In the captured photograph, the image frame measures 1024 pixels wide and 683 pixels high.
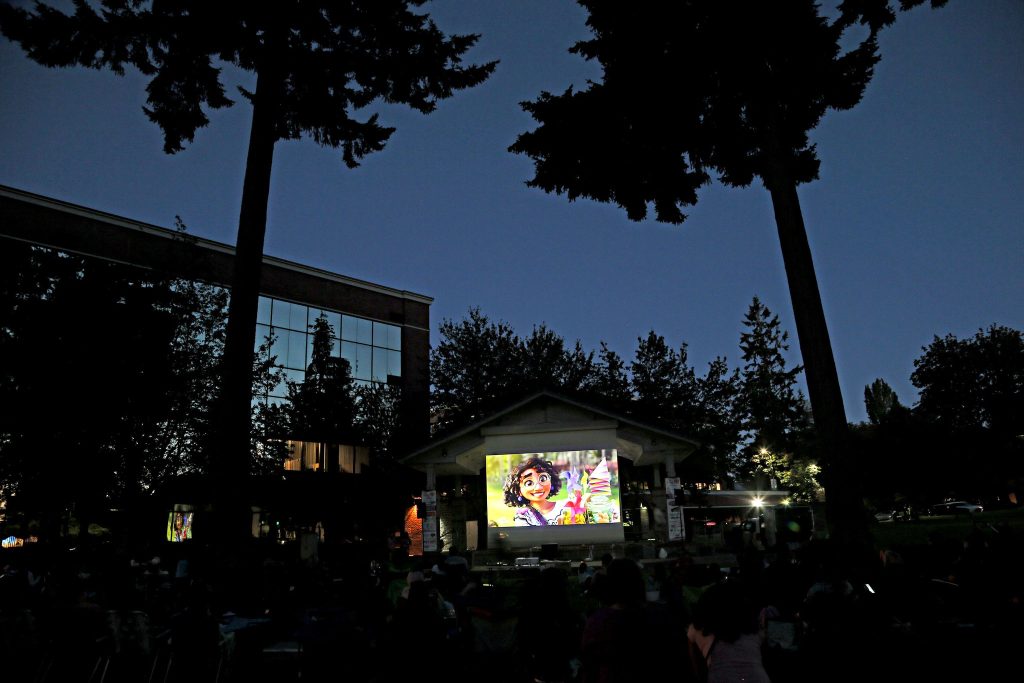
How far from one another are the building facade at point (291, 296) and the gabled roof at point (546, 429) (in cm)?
1048

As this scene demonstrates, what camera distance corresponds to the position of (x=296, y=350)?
38.8 m

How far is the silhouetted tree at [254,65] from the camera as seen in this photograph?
1478 cm

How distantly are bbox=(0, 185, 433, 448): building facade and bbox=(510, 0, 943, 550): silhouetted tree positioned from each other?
55.2 feet

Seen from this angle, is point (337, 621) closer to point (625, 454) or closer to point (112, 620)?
point (112, 620)

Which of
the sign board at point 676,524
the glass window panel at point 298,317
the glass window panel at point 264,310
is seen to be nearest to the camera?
the sign board at point 676,524

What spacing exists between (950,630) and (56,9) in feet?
62.2

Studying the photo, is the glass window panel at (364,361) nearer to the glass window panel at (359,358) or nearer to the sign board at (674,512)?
the glass window panel at (359,358)

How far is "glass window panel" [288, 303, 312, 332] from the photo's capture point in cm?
3912

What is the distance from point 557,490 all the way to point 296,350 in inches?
831

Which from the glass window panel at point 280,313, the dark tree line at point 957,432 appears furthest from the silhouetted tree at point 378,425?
the dark tree line at point 957,432

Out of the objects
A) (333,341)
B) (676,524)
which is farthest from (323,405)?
(676,524)

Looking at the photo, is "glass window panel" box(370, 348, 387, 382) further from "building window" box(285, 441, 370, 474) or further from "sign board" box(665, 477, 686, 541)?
"sign board" box(665, 477, 686, 541)

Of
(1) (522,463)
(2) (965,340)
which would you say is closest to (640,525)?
(1) (522,463)

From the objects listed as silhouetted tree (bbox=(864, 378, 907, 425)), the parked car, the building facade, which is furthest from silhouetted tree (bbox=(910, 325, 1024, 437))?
silhouetted tree (bbox=(864, 378, 907, 425))
